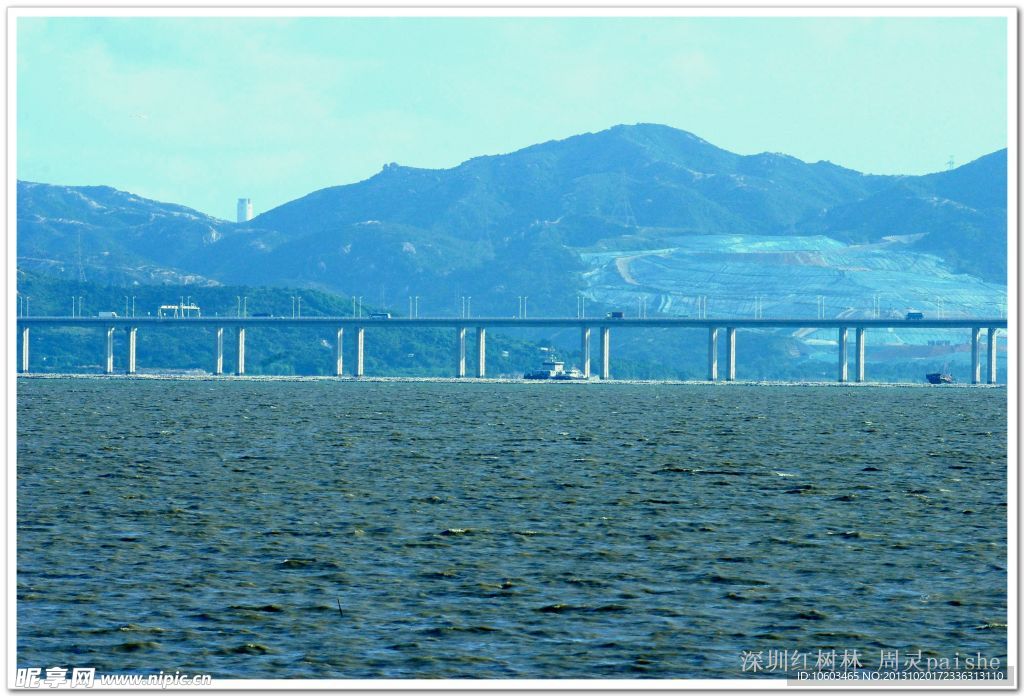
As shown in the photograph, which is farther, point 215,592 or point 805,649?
point 215,592

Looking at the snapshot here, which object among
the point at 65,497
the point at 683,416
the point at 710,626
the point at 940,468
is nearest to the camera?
the point at 710,626

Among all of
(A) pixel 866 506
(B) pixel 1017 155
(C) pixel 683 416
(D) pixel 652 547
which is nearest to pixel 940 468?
(A) pixel 866 506

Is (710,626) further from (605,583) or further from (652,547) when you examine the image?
(652,547)

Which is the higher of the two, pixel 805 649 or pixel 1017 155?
pixel 1017 155

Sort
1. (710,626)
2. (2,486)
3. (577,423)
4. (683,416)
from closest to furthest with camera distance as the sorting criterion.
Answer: (2,486) → (710,626) → (577,423) → (683,416)

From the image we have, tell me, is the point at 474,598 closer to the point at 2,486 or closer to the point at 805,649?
the point at 805,649

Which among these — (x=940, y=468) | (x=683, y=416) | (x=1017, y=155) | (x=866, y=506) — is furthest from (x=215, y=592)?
(x=683, y=416)
